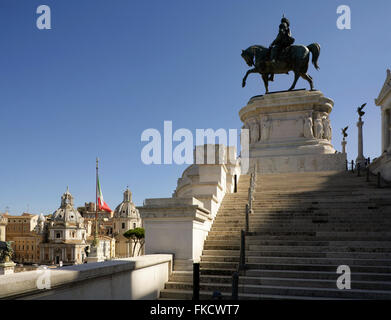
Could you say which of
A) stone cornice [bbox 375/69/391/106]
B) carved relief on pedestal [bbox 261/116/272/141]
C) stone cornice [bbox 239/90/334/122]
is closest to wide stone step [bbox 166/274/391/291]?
stone cornice [bbox 375/69/391/106]

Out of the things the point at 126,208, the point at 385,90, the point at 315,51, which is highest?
the point at 315,51

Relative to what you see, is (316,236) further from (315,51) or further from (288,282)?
(315,51)

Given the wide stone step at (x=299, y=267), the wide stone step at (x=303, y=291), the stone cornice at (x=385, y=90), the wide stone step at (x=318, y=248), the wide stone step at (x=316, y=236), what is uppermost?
the stone cornice at (x=385, y=90)

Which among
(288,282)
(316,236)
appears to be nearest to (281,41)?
(316,236)

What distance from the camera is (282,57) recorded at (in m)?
25.0

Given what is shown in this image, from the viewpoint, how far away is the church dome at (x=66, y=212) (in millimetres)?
126000

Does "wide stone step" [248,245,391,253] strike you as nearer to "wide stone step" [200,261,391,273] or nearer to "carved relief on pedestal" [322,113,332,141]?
"wide stone step" [200,261,391,273]

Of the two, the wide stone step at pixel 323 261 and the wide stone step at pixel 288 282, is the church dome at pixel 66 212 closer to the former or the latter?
the wide stone step at pixel 288 282

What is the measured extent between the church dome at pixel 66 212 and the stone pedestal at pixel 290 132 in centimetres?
11636

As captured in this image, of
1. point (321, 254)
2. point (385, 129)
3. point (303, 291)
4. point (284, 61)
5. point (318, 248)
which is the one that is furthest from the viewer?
point (284, 61)

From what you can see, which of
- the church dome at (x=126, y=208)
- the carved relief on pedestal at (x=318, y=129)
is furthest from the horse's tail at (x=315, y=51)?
the church dome at (x=126, y=208)

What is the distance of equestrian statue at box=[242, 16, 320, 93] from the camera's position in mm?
24484

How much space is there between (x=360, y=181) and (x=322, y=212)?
4967 mm

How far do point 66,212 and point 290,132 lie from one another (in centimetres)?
11921
